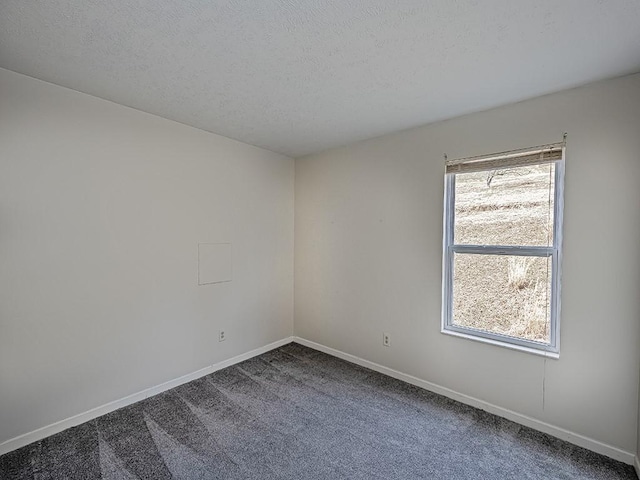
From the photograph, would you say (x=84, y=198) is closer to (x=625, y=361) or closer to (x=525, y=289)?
(x=525, y=289)

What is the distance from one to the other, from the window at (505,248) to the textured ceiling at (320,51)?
1.72 ft

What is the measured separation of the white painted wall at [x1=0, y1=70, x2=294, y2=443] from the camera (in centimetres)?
199

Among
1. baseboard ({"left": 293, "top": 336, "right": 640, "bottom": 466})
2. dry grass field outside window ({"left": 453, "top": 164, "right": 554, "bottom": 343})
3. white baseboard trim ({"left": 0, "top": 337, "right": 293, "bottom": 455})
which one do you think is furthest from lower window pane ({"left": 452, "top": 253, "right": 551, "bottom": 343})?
white baseboard trim ({"left": 0, "top": 337, "right": 293, "bottom": 455})

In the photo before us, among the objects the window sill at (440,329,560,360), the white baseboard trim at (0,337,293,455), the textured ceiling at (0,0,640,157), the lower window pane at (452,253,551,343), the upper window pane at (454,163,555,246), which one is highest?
the textured ceiling at (0,0,640,157)

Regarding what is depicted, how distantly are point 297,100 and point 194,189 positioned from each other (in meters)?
1.33

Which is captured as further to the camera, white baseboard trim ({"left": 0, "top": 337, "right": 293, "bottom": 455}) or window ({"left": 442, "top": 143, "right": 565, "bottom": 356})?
window ({"left": 442, "top": 143, "right": 565, "bottom": 356})

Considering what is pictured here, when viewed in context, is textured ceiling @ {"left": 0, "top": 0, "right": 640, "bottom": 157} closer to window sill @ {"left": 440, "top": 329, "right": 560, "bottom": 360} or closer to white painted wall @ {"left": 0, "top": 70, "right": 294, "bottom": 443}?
white painted wall @ {"left": 0, "top": 70, "right": 294, "bottom": 443}

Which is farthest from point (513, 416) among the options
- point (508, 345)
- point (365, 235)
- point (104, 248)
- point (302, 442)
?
point (104, 248)

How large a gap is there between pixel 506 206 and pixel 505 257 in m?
0.41

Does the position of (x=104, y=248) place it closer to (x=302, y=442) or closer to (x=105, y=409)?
(x=105, y=409)

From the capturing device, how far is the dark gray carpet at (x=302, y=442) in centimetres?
182

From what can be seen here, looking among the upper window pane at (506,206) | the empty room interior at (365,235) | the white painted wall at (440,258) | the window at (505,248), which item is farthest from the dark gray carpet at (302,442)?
the upper window pane at (506,206)

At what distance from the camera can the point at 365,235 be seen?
3.23 meters

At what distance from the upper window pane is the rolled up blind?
68 mm
